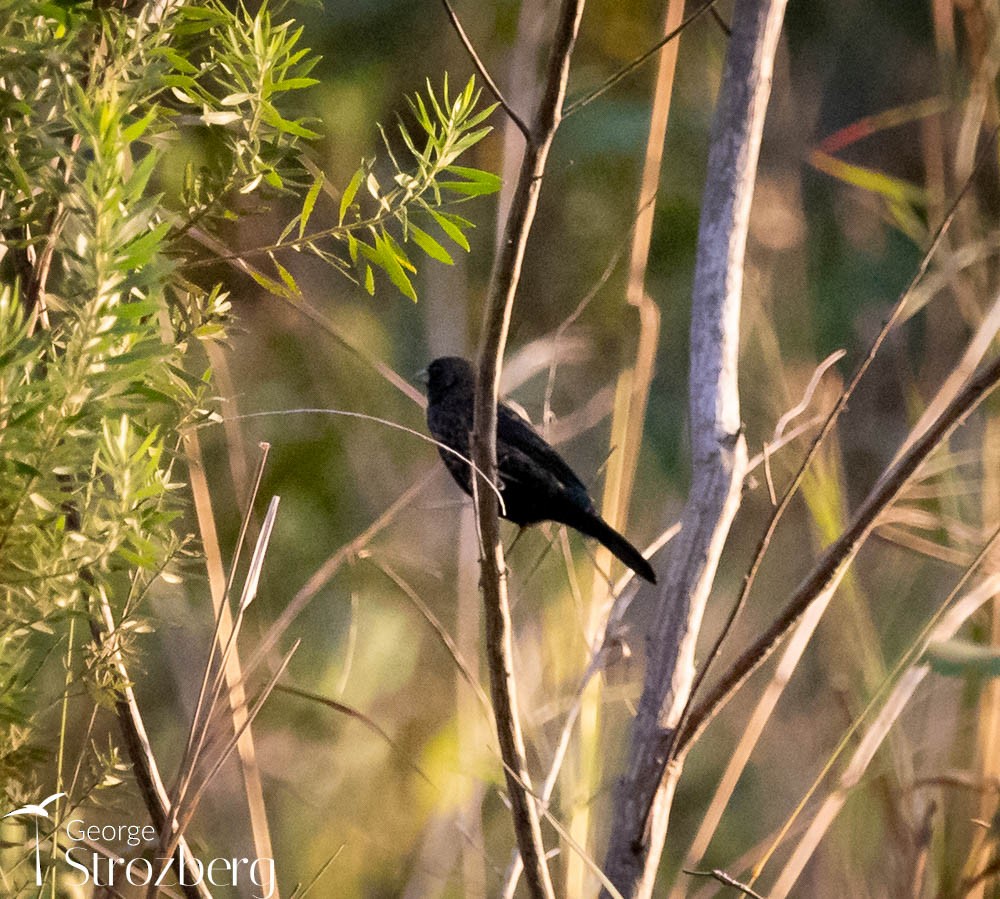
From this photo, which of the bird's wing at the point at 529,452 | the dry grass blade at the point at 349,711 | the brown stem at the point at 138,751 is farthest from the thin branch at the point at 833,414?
the bird's wing at the point at 529,452

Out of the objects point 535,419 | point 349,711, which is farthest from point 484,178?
point 535,419

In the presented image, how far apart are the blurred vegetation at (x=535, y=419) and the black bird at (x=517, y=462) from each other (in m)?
0.06

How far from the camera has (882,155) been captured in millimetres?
2441

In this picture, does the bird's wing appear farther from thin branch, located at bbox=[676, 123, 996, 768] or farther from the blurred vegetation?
thin branch, located at bbox=[676, 123, 996, 768]

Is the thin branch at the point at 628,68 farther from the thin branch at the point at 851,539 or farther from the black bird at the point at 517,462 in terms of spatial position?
the black bird at the point at 517,462

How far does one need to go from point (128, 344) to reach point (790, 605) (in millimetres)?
532

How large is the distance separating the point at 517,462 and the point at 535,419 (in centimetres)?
48

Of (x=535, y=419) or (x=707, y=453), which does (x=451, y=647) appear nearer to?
(x=707, y=453)

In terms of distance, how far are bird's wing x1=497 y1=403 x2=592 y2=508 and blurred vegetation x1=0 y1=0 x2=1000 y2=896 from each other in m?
0.08

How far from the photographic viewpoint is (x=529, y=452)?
179 centimetres

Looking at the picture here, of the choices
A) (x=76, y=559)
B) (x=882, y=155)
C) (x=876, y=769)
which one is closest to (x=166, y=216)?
(x=76, y=559)

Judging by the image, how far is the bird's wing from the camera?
5.74 feet

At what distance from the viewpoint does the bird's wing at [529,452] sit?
175 cm

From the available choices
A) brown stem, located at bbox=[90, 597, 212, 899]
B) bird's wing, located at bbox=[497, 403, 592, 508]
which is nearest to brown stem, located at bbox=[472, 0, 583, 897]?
brown stem, located at bbox=[90, 597, 212, 899]
